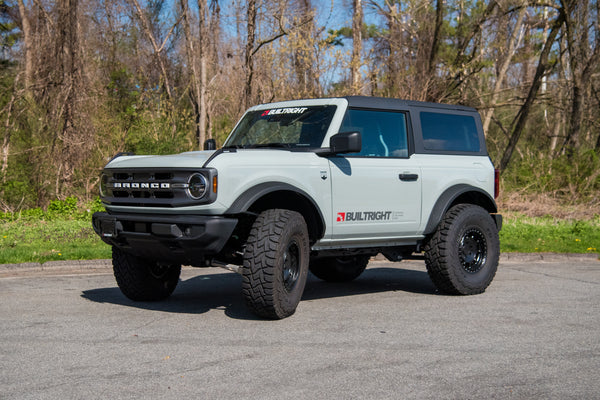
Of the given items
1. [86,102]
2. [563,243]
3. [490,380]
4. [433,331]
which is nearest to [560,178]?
[563,243]

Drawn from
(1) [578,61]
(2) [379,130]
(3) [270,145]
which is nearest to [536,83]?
(1) [578,61]

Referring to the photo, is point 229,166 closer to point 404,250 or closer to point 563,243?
point 404,250

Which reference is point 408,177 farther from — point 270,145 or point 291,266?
point 291,266

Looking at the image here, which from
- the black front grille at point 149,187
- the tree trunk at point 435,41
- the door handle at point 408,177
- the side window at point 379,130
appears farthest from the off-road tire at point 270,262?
Answer: the tree trunk at point 435,41

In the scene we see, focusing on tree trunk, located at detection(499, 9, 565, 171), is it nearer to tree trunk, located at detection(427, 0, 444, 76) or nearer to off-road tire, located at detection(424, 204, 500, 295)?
tree trunk, located at detection(427, 0, 444, 76)

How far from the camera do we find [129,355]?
5.31 metres

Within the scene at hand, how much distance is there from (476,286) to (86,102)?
12807mm

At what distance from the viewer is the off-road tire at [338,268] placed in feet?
30.6

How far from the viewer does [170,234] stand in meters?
6.24

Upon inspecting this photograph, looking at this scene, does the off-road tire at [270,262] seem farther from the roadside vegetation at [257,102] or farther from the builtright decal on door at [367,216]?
the roadside vegetation at [257,102]

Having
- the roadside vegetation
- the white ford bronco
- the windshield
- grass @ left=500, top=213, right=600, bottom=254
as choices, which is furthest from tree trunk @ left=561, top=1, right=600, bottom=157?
the windshield

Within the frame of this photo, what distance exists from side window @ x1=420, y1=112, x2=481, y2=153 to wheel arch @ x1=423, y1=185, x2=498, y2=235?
20.6 inches

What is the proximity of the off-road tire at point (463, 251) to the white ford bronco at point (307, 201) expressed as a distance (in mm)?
14

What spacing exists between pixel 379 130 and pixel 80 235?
7.14 meters
